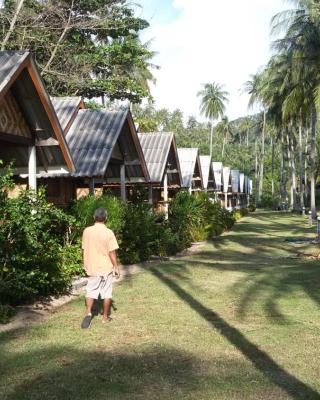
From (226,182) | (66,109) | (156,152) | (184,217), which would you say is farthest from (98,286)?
(226,182)

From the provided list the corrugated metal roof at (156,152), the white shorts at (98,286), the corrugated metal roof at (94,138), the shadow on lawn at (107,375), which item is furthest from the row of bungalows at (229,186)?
the shadow on lawn at (107,375)

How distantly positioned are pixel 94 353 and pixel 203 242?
55.6ft

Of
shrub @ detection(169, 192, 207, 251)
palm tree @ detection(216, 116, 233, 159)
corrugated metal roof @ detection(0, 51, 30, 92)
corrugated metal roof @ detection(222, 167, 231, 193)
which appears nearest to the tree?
shrub @ detection(169, 192, 207, 251)

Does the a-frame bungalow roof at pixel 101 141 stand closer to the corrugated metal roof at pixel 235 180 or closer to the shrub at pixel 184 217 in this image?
the shrub at pixel 184 217

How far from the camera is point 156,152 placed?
22828 millimetres

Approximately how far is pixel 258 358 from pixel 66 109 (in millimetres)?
12636

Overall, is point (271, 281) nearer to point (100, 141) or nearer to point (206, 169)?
point (100, 141)

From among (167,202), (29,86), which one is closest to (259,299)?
(29,86)

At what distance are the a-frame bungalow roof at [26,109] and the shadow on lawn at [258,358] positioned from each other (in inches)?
173

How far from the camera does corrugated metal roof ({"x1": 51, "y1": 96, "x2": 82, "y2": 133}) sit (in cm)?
1635

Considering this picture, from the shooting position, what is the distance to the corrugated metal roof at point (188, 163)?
31.9 meters

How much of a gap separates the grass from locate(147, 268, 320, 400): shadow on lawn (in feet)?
0.03

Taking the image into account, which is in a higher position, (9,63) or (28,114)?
(9,63)

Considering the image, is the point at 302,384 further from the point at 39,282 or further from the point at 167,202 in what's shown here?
the point at 167,202
